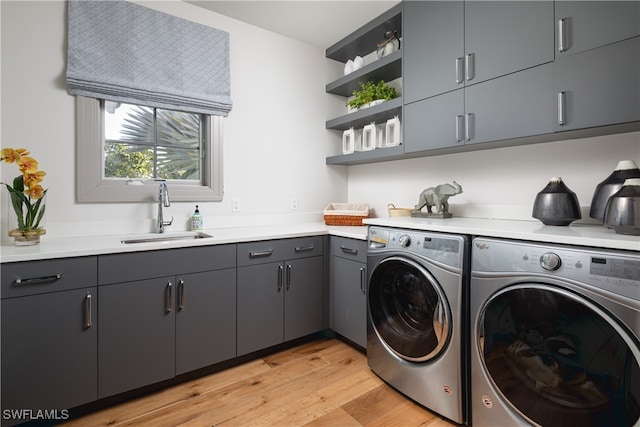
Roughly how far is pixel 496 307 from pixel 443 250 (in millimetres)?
332

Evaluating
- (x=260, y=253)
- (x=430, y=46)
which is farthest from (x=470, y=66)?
(x=260, y=253)

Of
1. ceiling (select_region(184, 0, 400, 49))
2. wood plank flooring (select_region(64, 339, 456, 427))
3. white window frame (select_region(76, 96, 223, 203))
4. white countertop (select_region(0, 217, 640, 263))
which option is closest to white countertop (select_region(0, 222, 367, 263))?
white countertop (select_region(0, 217, 640, 263))

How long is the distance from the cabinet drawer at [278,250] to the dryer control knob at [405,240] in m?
0.77

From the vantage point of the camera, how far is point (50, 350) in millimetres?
1522

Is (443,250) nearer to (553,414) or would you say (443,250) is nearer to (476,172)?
(553,414)

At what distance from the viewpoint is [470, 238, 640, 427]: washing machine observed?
108cm

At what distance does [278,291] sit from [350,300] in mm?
504

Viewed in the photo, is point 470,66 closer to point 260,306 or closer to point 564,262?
point 564,262

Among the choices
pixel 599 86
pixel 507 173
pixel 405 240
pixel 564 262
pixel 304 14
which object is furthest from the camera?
pixel 304 14

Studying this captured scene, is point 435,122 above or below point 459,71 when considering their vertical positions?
below

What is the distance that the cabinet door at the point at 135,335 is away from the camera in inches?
65.2

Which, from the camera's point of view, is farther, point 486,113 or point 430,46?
point 430,46

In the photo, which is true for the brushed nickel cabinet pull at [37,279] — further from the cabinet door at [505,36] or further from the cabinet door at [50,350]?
the cabinet door at [505,36]

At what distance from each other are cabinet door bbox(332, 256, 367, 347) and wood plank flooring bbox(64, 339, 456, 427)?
0.69 ft
